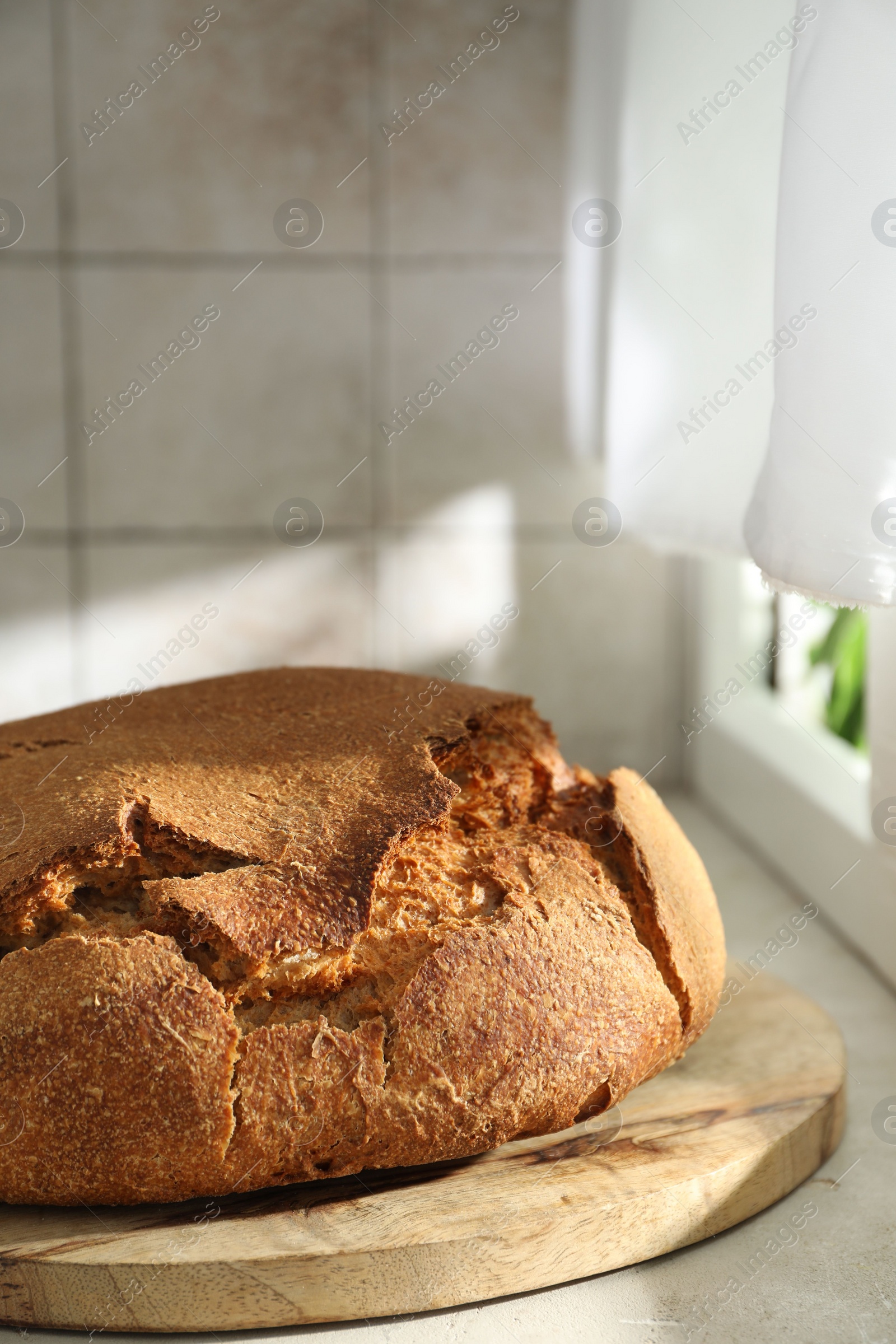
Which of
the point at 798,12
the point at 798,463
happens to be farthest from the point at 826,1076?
the point at 798,12

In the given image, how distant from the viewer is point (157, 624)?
165 centimetres

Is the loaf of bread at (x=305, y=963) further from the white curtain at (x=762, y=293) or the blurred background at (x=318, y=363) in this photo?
the blurred background at (x=318, y=363)

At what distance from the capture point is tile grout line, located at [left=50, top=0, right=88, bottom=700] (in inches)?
60.1

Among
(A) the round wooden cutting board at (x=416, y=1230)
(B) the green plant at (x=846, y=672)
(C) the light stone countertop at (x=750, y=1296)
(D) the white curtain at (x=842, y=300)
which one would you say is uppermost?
(D) the white curtain at (x=842, y=300)

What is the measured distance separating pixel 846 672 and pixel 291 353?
3.00 feet

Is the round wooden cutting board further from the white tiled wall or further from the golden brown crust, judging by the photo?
the white tiled wall

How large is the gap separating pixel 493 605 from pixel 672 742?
0.37 meters

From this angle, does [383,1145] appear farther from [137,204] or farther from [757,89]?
[137,204]

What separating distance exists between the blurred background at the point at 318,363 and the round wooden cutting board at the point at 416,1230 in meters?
0.85

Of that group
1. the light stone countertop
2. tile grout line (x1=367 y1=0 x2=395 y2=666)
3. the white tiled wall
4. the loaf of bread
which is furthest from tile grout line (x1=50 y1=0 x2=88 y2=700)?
the light stone countertop

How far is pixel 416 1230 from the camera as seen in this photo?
23.5 inches

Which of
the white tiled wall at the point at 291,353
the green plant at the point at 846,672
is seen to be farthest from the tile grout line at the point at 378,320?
the green plant at the point at 846,672

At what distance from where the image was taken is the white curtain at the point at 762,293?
72cm

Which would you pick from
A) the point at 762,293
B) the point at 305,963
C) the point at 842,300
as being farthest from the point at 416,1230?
the point at 762,293
